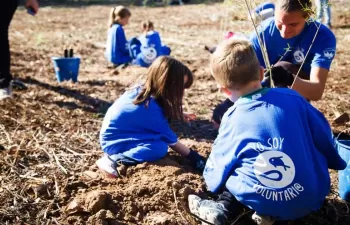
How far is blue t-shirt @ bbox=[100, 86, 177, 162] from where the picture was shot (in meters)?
3.00

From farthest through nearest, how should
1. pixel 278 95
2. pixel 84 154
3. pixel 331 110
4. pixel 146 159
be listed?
pixel 331 110 < pixel 84 154 < pixel 146 159 < pixel 278 95

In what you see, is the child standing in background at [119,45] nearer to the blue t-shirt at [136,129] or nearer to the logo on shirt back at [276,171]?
the blue t-shirt at [136,129]

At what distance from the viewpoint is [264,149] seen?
7.11 ft

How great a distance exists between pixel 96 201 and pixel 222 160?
2.28ft

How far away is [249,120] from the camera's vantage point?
220 centimetres

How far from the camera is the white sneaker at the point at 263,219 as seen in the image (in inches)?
89.4

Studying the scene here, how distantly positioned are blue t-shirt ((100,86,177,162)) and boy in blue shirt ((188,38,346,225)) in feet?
2.31

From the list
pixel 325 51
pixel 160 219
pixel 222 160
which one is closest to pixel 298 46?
pixel 325 51

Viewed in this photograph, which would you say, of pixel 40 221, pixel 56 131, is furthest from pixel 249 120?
pixel 56 131

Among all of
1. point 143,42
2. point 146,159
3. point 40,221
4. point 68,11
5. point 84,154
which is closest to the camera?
point 40,221

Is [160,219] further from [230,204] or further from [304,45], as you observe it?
[304,45]

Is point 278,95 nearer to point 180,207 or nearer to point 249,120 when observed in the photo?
point 249,120

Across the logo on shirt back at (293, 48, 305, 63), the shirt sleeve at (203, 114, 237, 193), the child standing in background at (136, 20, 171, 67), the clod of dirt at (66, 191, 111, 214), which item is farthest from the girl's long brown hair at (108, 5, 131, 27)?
the shirt sleeve at (203, 114, 237, 193)

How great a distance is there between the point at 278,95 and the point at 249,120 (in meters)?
0.17
